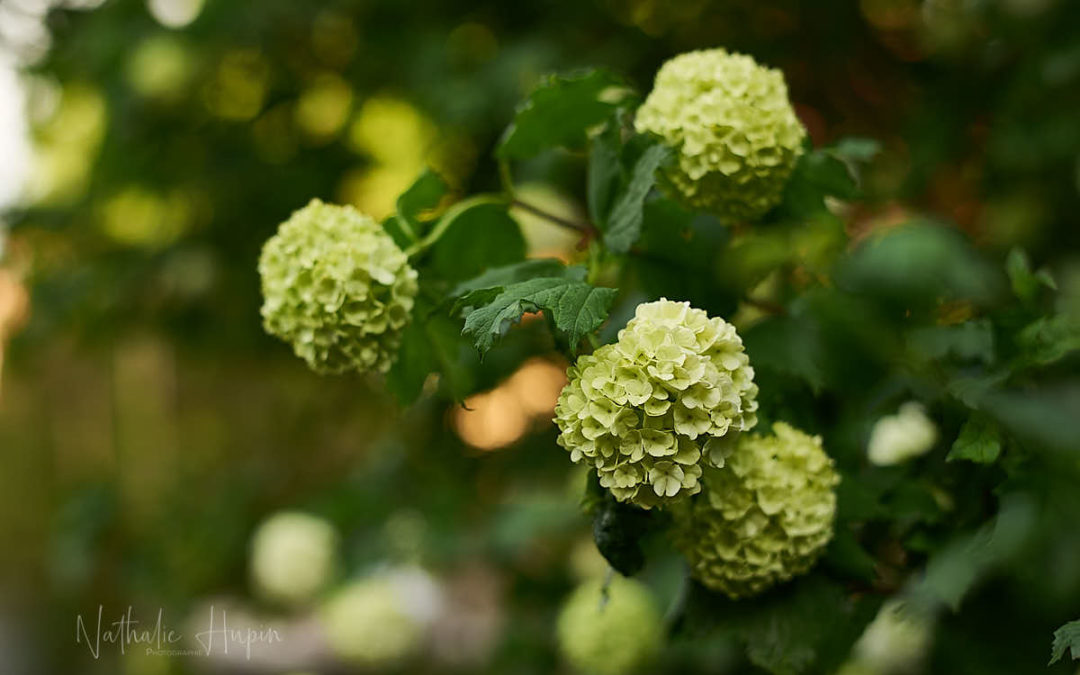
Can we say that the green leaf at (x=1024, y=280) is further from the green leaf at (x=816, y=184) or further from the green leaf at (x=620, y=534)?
the green leaf at (x=620, y=534)

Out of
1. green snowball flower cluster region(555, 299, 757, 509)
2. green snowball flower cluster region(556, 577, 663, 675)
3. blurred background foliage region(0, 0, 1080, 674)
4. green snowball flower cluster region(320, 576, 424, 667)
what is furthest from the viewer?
green snowball flower cluster region(320, 576, 424, 667)

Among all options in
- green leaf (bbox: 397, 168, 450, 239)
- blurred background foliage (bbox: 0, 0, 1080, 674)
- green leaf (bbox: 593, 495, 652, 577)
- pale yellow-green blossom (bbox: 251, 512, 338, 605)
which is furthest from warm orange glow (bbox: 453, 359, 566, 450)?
green leaf (bbox: 593, 495, 652, 577)

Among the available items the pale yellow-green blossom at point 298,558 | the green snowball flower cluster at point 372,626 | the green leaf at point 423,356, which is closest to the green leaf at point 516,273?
the green leaf at point 423,356

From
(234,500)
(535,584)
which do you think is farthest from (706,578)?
(234,500)

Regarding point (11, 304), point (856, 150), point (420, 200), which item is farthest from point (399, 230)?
point (11, 304)

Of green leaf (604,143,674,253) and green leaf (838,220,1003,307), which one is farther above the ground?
green leaf (604,143,674,253)

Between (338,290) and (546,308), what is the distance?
178 millimetres

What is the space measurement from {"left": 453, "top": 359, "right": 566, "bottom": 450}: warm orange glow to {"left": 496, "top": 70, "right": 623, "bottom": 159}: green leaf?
1033 mm

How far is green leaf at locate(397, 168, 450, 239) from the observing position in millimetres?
741

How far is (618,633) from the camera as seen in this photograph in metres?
1.29

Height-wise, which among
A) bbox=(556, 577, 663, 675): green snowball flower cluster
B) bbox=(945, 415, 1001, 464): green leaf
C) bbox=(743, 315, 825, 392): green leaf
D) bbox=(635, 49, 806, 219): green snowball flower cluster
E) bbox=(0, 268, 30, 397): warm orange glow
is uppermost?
bbox=(635, 49, 806, 219): green snowball flower cluster

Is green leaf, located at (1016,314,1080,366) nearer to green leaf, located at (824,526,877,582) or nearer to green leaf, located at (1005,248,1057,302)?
green leaf, located at (1005,248,1057,302)

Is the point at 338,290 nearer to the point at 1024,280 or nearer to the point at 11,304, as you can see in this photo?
the point at 1024,280

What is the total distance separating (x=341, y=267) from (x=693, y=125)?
0.27m
